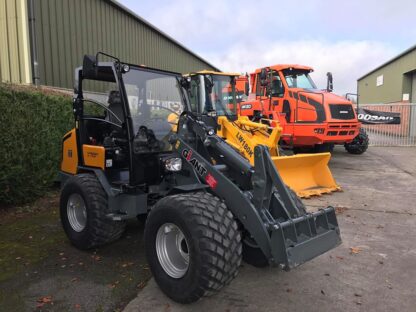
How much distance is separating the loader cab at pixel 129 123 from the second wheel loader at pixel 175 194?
1 cm

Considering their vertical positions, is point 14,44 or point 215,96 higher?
point 14,44

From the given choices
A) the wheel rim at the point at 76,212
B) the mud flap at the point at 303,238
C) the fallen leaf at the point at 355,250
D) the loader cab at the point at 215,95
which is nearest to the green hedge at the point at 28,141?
the wheel rim at the point at 76,212

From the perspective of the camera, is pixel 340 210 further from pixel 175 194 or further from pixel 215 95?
pixel 215 95

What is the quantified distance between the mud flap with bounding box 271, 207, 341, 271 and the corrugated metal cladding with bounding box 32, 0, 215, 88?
8844 mm

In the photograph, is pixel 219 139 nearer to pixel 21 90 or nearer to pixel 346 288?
pixel 346 288

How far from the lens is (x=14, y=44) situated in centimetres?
944

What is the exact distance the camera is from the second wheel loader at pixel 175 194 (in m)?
3.10

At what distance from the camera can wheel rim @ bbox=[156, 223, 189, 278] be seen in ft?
11.3

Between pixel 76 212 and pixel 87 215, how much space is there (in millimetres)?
508

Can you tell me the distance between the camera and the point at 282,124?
10641 millimetres

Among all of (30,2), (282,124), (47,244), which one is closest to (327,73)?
(282,124)

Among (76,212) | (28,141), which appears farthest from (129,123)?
(28,141)

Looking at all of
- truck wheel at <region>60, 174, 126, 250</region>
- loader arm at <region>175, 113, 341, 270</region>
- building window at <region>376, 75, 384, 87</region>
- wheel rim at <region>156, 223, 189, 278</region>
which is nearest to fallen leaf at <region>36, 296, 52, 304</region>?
truck wheel at <region>60, 174, 126, 250</region>

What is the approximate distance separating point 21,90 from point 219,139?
4.46 m
